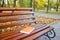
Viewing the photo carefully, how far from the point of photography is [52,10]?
61.6ft

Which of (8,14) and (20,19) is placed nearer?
(8,14)

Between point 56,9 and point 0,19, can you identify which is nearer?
point 0,19

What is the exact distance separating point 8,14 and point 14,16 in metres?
0.39

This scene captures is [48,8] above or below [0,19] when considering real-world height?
below

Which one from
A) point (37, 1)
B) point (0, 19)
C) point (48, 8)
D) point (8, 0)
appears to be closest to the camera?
point (0, 19)

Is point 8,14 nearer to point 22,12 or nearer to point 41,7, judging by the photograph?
point 22,12

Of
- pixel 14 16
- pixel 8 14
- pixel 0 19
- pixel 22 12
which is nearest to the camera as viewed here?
pixel 0 19

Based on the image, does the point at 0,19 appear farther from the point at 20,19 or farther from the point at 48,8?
the point at 48,8

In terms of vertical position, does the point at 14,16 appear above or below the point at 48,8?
above

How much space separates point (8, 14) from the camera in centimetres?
470

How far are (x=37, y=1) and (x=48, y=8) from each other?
6.37 feet

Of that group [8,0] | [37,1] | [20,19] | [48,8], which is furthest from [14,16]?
[48,8]

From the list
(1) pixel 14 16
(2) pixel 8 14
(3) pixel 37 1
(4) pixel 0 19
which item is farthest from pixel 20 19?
(3) pixel 37 1

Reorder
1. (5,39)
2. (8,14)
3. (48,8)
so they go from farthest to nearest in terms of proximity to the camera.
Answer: (48,8) → (8,14) → (5,39)
